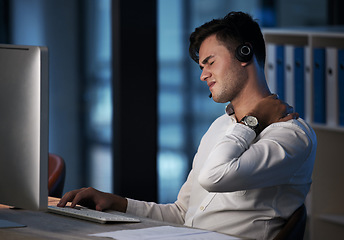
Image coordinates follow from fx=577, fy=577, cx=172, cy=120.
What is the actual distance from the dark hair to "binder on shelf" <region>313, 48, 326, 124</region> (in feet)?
3.90

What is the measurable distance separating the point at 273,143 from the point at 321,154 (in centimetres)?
165

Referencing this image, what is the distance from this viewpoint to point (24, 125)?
4.59ft

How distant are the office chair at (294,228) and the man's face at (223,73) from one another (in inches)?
19.4

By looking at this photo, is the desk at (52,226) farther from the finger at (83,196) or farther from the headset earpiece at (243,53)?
the headset earpiece at (243,53)

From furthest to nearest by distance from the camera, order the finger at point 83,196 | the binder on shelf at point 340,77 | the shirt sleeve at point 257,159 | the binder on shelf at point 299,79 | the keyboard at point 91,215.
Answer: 1. the binder on shelf at point 299,79
2. the binder on shelf at point 340,77
3. the finger at point 83,196
4. the shirt sleeve at point 257,159
5. the keyboard at point 91,215

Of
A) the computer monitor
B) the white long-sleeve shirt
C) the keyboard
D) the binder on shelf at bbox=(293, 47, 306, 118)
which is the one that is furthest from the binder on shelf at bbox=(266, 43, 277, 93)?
the computer monitor

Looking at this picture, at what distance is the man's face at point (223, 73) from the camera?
197cm

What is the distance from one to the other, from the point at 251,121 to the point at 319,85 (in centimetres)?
147

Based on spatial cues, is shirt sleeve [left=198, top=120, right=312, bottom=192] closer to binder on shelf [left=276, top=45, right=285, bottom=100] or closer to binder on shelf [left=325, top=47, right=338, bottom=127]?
binder on shelf [left=325, top=47, right=338, bottom=127]

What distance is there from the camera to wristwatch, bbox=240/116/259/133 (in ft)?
5.95

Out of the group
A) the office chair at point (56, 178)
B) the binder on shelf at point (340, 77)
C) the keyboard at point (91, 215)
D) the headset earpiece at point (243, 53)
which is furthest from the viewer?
the binder on shelf at point (340, 77)

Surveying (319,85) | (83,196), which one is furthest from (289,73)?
(83,196)

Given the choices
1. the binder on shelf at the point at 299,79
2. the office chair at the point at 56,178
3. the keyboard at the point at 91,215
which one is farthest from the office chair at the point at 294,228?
the binder on shelf at the point at 299,79

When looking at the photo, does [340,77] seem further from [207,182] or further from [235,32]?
[207,182]
